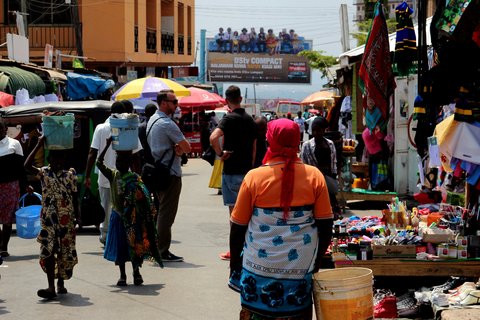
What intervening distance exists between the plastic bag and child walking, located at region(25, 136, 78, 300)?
13.9 ft

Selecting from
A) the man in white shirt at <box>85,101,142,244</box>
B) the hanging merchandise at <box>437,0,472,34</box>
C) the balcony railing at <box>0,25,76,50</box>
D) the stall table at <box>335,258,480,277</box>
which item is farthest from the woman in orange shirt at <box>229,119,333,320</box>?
the balcony railing at <box>0,25,76,50</box>

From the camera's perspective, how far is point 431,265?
331 inches

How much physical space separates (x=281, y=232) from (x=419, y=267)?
305 cm

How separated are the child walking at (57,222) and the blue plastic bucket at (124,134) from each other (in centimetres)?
59

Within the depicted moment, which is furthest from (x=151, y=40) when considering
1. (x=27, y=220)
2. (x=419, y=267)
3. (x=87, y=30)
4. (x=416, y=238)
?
(x=419, y=267)

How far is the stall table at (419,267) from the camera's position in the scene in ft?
27.4

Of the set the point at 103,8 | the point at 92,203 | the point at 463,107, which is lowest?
the point at 92,203

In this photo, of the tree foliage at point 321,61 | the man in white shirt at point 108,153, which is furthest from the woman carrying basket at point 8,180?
the tree foliage at point 321,61

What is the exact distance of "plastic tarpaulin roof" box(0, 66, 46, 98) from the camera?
17614mm

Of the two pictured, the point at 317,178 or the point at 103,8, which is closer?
the point at 317,178

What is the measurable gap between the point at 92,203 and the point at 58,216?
4375 millimetres

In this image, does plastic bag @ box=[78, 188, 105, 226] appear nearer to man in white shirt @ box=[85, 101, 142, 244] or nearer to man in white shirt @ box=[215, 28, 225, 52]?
man in white shirt @ box=[85, 101, 142, 244]

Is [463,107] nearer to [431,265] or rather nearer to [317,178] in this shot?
[431,265]

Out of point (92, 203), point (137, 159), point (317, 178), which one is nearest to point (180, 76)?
point (92, 203)
